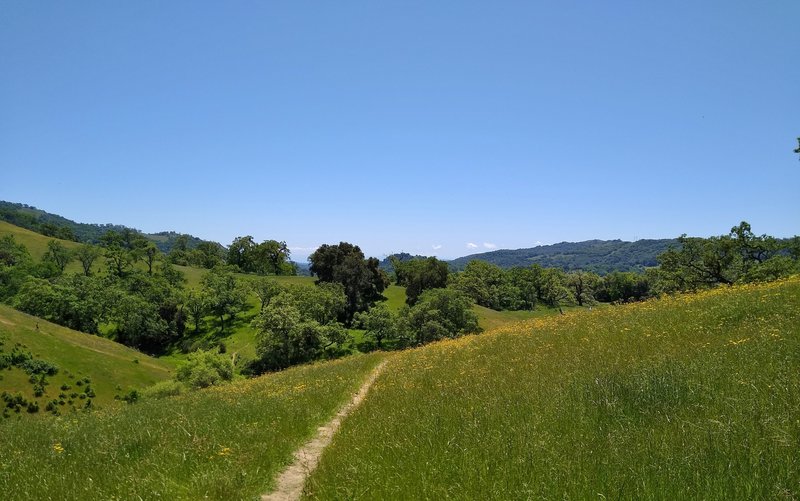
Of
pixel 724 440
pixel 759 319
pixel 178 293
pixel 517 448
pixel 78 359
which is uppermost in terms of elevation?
pixel 759 319

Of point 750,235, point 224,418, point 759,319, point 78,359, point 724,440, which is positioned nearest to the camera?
point 724,440

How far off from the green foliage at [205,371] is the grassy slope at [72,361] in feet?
79.7

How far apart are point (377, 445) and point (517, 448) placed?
2439 millimetres

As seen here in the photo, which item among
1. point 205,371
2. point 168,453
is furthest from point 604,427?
point 205,371

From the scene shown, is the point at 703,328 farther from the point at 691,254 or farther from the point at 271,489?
the point at 691,254

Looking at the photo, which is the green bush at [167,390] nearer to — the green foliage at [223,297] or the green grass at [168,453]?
the green grass at [168,453]

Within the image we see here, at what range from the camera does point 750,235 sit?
46188 millimetres

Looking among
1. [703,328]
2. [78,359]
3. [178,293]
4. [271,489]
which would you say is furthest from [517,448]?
[178,293]

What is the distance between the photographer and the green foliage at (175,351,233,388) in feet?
153

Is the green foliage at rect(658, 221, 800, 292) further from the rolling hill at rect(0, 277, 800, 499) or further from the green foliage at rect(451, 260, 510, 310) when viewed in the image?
the green foliage at rect(451, 260, 510, 310)

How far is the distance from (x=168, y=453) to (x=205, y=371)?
44307mm

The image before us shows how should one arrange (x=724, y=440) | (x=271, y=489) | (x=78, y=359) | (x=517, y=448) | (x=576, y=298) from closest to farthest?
1. (x=724, y=440)
2. (x=517, y=448)
3. (x=271, y=489)
4. (x=78, y=359)
5. (x=576, y=298)

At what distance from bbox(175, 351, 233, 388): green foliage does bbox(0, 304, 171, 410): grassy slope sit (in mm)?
24296

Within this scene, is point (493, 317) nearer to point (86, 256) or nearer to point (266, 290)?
point (266, 290)
